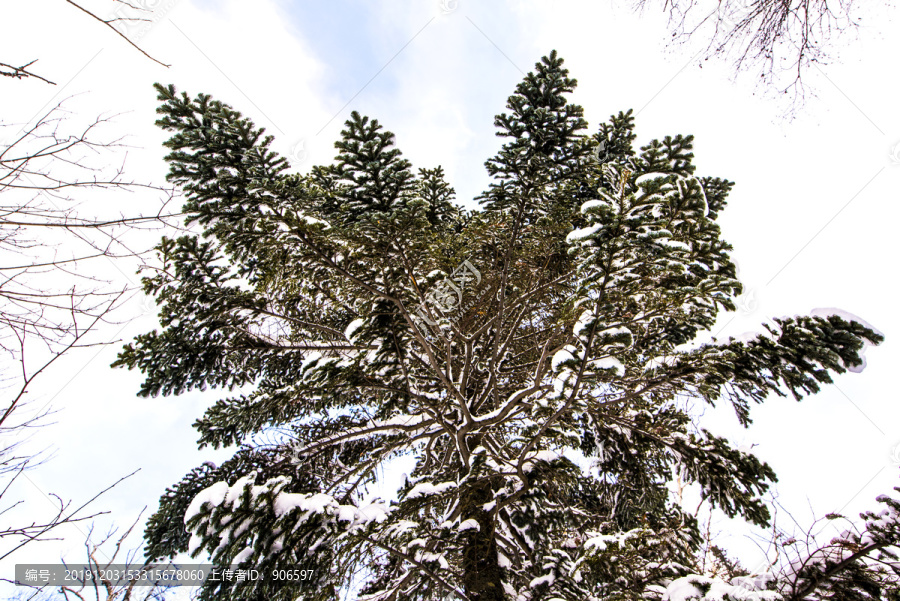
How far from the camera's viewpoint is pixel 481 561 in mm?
4602

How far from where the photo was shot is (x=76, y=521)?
3.03 meters

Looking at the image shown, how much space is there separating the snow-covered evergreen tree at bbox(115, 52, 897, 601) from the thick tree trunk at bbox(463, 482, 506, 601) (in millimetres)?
29

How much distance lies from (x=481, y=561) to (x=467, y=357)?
2.27 meters

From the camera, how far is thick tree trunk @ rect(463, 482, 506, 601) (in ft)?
13.9

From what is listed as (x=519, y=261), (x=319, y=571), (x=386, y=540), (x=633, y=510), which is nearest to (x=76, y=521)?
(x=319, y=571)

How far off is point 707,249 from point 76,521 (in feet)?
18.4

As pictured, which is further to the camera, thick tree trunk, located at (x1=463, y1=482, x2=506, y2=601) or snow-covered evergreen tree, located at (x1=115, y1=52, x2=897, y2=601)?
thick tree trunk, located at (x1=463, y1=482, x2=506, y2=601)

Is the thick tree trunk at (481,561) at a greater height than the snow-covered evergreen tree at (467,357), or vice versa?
the snow-covered evergreen tree at (467,357)

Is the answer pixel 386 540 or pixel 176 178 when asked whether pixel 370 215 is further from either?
pixel 386 540

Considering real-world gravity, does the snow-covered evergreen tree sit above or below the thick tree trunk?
above

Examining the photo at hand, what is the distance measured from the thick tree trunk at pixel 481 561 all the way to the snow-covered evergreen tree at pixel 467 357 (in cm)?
3

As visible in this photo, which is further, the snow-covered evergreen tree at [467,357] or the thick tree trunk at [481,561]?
the thick tree trunk at [481,561]

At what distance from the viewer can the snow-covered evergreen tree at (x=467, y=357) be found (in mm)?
3516

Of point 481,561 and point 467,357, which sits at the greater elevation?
point 467,357
